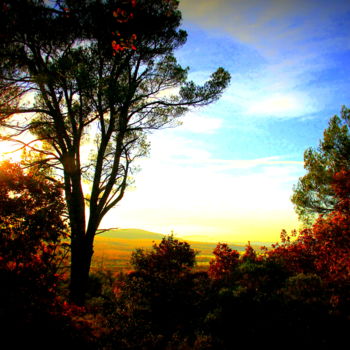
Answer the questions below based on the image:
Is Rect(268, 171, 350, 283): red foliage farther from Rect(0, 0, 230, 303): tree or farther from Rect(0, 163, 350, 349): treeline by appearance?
Rect(0, 0, 230, 303): tree

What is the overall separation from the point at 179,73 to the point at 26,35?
6409 millimetres

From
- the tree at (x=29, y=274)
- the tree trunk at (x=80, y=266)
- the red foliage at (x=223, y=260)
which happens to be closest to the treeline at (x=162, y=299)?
the tree at (x=29, y=274)

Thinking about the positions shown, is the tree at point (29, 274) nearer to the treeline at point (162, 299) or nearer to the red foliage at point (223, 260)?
the treeline at point (162, 299)

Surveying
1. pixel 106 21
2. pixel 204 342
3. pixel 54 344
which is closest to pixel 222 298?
pixel 204 342

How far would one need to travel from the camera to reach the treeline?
523 centimetres

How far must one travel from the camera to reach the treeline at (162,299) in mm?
5234

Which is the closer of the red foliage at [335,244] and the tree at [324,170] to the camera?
the red foliage at [335,244]

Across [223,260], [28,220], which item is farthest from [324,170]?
[28,220]

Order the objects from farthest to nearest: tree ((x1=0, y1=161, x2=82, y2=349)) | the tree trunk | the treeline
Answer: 1. the tree trunk
2. the treeline
3. tree ((x1=0, y1=161, x2=82, y2=349))

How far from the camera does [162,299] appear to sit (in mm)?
10875

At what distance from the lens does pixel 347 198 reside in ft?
38.6

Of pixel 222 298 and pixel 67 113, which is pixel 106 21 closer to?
pixel 67 113

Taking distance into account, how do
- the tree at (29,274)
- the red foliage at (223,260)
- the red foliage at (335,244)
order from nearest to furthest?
the tree at (29,274) < the red foliage at (335,244) < the red foliage at (223,260)

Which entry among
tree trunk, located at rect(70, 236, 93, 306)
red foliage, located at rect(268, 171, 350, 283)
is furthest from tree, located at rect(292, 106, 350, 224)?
tree trunk, located at rect(70, 236, 93, 306)
